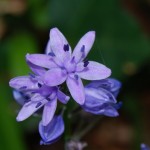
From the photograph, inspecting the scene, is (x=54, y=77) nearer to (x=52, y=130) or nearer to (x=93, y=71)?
(x=93, y=71)

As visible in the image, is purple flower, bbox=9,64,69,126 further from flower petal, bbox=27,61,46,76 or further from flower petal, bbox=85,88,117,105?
flower petal, bbox=85,88,117,105

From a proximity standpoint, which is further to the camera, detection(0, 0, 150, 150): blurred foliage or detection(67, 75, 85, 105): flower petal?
detection(0, 0, 150, 150): blurred foliage

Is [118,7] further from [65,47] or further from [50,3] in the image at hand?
[65,47]

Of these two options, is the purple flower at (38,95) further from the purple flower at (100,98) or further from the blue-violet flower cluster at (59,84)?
the purple flower at (100,98)

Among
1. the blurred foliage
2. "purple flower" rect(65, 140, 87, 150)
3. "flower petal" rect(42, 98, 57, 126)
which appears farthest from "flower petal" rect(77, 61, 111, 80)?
the blurred foliage

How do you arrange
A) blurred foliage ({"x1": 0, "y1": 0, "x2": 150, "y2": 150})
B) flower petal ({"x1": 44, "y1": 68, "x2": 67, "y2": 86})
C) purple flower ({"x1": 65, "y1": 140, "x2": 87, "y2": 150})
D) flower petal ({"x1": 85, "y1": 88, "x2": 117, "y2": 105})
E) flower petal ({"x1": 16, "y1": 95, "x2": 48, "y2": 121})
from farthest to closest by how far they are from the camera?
blurred foliage ({"x1": 0, "y1": 0, "x2": 150, "y2": 150}), purple flower ({"x1": 65, "y1": 140, "x2": 87, "y2": 150}), flower petal ({"x1": 85, "y1": 88, "x2": 117, "y2": 105}), flower petal ({"x1": 16, "y1": 95, "x2": 48, "y2": 121}), flower petal ({"x1": 44, "y1": 68, "x2": 67, "y2": 86})

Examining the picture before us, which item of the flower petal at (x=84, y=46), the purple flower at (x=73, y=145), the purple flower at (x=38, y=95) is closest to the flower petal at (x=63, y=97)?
the purple flower at (x=38, y=95)

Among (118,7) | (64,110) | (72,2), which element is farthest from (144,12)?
(64,110)
